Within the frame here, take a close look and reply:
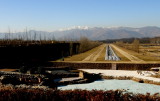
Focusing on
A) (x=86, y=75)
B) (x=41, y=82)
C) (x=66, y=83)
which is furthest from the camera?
(x=86, y=75)

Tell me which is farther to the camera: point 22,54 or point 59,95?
point 22,54

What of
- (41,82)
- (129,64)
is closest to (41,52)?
(129,64)

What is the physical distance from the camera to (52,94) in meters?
12.4

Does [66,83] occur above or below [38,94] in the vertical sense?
below

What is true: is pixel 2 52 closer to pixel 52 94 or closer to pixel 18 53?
pixel 18 53

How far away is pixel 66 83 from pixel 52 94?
15955mm

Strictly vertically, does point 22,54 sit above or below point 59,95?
above

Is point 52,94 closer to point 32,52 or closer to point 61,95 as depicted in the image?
point 61,95

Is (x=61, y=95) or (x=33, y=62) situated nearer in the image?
(x=61, y=95)

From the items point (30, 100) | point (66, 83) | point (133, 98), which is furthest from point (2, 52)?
point (133, 98)

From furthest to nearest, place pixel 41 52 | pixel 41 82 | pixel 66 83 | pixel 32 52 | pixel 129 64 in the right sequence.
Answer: pixel 41 52 < pixel 32 52 < pixel 129 64 < pixel 66 83 < pixel 41 82

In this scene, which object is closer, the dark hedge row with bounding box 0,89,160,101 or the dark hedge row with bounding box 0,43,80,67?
the dark hedge row with bounding box 0,89,160,101

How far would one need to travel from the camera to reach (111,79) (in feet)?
103

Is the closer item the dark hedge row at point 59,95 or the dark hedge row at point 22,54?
the dark hedge row at point 59,95
